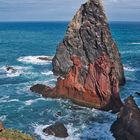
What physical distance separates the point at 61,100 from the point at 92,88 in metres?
6.72

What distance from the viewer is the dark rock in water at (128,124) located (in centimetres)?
5297

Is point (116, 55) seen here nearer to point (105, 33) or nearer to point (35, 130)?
point (105, 33)

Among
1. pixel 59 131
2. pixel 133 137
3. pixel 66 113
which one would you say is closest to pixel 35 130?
pixel 59 131

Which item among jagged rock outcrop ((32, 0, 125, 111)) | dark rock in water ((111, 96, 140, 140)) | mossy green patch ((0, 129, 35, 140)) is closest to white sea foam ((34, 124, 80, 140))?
dark rock in water ((111, 96, 140, 140))

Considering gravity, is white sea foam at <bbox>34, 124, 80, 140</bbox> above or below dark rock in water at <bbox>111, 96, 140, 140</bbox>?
below

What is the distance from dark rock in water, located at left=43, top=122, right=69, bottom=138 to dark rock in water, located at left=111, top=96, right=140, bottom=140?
22.7ft

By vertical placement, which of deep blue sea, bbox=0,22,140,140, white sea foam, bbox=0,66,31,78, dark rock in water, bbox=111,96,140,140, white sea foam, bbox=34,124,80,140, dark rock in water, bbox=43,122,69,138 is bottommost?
white sea foam, bbox=0,66,31,78

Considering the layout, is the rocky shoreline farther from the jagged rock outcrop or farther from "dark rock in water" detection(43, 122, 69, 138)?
"dark rock in water" detection(43, 122, 69, 138)

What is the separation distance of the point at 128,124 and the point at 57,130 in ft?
33.4

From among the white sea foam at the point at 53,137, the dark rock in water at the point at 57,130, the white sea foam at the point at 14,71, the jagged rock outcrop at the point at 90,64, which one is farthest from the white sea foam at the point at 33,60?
the dark rock in water at the point at 57,130

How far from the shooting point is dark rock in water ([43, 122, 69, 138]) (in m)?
57.7

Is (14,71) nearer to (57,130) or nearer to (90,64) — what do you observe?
(90,64)

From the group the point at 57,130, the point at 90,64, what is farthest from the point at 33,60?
the point at 57,130

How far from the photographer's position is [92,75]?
72.1 meters
